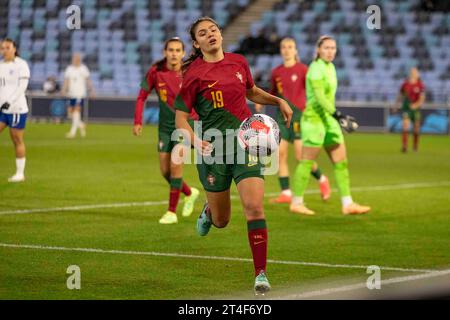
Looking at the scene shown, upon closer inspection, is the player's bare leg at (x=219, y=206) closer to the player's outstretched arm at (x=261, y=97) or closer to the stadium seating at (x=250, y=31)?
the player's outstretched arm at (x=261, y=97)

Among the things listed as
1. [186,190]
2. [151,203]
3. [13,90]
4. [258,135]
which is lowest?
[151,203]

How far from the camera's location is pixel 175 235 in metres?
12.5

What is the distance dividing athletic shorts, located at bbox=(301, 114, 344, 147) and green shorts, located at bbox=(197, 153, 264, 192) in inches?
217

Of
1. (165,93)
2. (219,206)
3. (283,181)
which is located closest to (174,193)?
(165,93)

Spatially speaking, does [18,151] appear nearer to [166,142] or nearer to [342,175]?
[166,142]

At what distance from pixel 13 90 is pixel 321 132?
589 centimetres

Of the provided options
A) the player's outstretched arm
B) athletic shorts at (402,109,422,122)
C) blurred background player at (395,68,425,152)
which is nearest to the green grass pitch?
the player's outstretched arm

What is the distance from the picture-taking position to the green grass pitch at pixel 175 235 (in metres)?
9.34

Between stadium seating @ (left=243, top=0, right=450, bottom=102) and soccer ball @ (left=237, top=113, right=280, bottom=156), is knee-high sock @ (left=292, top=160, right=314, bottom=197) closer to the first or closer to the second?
soccer ball @ (left=237, top=113, right=280, bottom=156)

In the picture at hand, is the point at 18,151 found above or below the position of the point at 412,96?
below

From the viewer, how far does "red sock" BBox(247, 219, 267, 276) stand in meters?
8.80

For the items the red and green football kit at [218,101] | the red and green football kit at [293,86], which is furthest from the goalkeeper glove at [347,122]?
the red and green football kit at [218,101]

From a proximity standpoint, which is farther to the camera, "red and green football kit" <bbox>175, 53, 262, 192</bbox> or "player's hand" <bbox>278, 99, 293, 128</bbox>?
"player's hand" <bbox>278, 99, 293, 128</bbox>
